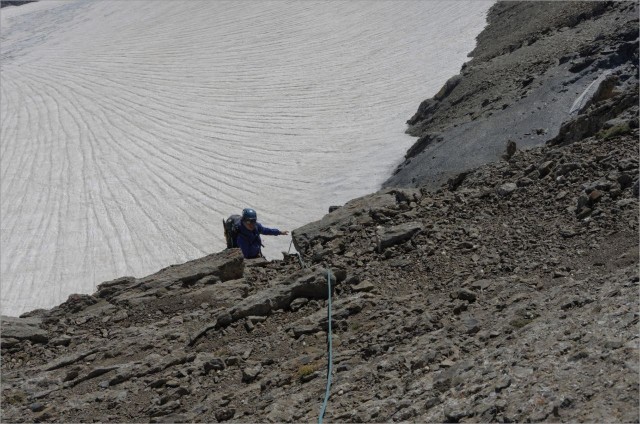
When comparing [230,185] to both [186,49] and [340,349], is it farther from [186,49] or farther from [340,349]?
[186,49]

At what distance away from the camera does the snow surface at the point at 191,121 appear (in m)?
17.0

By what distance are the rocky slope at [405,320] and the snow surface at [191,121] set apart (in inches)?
208

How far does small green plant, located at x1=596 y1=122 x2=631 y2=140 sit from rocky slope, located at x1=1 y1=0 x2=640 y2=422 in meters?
0.04

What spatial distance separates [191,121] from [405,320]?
1919 cm

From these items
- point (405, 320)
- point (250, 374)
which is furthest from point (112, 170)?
point (405, 320)

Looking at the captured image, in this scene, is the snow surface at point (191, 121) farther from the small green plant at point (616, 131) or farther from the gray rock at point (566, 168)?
the small green plant at point (616, 131)

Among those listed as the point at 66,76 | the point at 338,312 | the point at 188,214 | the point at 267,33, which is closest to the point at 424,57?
the point at 267,33

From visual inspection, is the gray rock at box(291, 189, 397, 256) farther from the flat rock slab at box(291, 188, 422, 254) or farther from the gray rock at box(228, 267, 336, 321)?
the gray rock at box(228, 267, 336, 321)

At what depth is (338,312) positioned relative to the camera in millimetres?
7867

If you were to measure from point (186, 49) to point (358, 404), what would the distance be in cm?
2842

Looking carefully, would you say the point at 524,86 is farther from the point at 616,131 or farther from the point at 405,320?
the point at 405,320

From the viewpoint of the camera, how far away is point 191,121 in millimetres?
25188

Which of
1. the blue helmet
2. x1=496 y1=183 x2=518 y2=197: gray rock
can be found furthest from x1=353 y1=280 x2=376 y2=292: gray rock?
the blue helmet

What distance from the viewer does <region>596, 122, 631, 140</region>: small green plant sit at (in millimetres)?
9570
